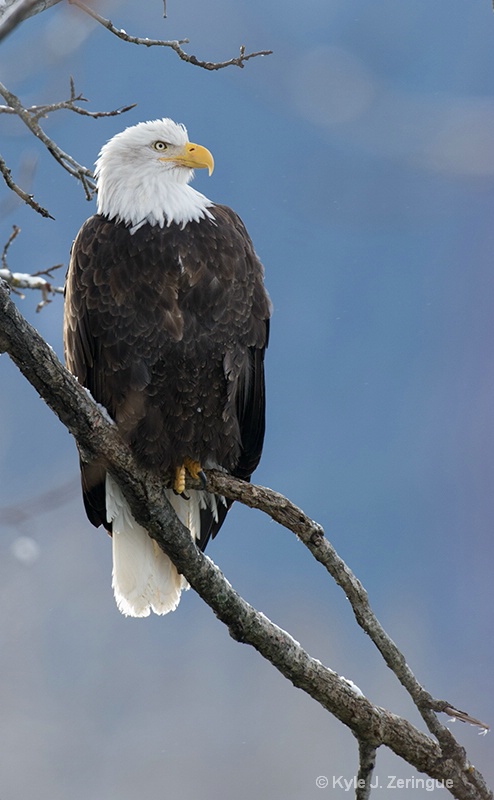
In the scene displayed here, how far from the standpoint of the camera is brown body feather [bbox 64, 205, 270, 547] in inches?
132

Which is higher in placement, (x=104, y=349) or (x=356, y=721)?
(x=104, y=349)

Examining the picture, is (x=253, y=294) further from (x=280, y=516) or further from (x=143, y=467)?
(x=280, y=516)

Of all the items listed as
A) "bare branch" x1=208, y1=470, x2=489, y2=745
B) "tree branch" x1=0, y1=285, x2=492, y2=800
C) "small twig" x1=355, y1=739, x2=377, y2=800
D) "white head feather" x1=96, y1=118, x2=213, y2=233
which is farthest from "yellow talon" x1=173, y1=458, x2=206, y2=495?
"small twig" x1=355, y1=739, x2=377, y2=800

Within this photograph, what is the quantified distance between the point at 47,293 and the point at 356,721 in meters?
1.63

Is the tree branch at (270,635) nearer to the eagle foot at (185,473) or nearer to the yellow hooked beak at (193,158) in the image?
the eagle foot at (185,473)

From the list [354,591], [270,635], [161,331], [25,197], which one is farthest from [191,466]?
[25,197]

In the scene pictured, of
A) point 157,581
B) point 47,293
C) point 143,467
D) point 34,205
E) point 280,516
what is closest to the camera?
point 47,293

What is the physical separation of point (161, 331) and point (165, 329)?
1cm

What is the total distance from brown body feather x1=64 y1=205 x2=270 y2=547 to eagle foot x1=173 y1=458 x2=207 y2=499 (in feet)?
0.08

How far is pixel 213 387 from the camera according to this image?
3477 mm

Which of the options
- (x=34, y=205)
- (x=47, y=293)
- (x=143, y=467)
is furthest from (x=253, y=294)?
(x=47, y=293)

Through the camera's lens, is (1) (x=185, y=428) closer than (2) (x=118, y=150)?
Yes

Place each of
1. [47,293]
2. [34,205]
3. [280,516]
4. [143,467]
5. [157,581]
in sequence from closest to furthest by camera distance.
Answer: [47,293] < [34,205] < [280,516] < [143,467] < [157,581]

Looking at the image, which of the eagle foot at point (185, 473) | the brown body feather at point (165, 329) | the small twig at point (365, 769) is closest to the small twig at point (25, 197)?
the brown body feather at point (165, 329)
